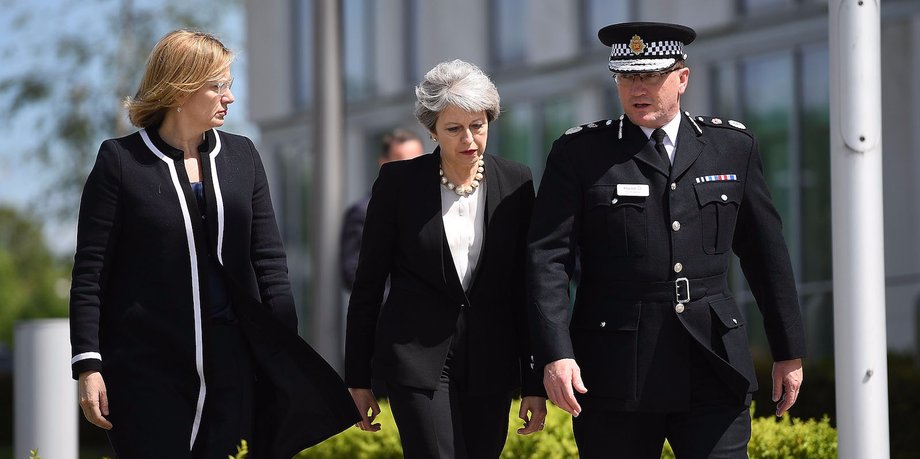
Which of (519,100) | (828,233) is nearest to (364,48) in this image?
(519,100)

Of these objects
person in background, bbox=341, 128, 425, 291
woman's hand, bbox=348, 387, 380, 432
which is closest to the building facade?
person in background, bbox=341, 128, 425, 291

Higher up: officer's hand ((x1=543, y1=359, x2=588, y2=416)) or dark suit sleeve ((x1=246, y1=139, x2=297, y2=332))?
dark suit sleeve ((x1=246, y1=139, x2=297, y2=332))

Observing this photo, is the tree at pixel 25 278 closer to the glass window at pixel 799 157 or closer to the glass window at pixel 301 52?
the glass window at pixel 301 52

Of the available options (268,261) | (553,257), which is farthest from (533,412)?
(268,261)

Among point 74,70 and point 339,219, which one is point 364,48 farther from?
point 339,219

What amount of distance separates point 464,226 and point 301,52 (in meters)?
20.2

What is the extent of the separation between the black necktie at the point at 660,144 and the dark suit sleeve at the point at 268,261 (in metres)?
1.18

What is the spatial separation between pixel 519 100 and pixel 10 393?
7.05 m

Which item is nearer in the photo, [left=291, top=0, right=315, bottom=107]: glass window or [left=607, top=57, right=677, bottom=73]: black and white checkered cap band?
[left=607, top=57, right=677, bottom=73]: black and white checkered cap band

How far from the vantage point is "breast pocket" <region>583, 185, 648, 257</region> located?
15.1ft

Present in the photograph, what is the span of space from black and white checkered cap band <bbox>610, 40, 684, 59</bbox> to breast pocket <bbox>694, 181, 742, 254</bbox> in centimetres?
41

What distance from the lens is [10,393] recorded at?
672 inches

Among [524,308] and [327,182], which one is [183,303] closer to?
[524,308]

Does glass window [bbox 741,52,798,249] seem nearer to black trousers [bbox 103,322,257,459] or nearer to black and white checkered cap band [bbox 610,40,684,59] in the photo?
black and white checkered cap band [bbox 610,40,684,59]
